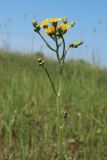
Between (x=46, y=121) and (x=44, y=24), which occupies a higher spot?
(x=44, y=24)

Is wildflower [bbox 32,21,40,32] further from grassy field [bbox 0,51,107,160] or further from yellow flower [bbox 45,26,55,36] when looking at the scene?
grassy field [bbox 0,51,107,160]

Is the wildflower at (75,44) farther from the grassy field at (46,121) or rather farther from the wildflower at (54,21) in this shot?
the grassy field at (46,121)

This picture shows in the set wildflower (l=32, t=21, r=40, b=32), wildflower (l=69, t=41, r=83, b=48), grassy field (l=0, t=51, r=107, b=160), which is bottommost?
grassy field (l=0, t=51, r=107, b=160)

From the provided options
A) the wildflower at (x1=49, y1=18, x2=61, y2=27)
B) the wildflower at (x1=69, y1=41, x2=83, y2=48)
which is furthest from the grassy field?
the wildflower at (x1=49, y1=18, x2=61, y2=27)

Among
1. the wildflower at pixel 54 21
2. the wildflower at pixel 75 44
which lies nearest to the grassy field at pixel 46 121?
the wildflower at pixel 75 44

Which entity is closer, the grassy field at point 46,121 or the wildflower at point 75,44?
the wildflower at point 75,44

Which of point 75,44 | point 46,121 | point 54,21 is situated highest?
point 54,21

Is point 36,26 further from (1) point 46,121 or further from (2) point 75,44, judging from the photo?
(1) point 46,121

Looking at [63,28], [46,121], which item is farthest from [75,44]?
[46,121]
